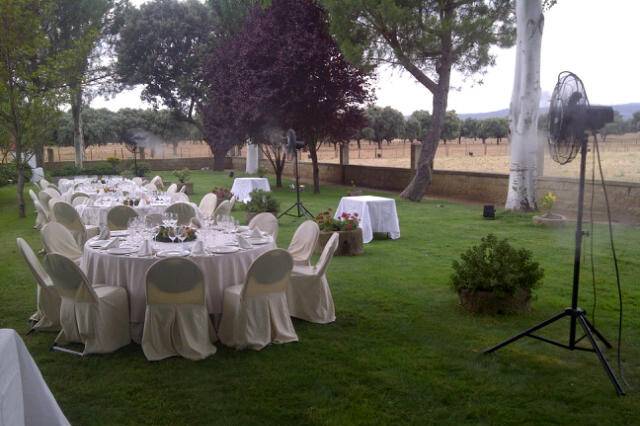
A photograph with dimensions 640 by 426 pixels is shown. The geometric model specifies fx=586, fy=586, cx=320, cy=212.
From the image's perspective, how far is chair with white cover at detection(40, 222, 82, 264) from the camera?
601 cm

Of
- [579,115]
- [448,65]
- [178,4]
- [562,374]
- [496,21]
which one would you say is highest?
[178,4]

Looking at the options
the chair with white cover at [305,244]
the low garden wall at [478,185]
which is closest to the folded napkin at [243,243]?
the chair with white cover at [305,244]

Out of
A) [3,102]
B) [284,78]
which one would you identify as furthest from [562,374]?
[284,78]

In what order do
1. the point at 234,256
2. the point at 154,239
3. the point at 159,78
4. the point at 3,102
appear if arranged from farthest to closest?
the point at 159,78 < the point at 3,102 < the point at 154,239 < the point at 234,256

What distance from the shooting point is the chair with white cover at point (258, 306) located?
468 centimetres

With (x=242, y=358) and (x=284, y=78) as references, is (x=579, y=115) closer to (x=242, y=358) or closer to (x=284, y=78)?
(x=242, y=358)

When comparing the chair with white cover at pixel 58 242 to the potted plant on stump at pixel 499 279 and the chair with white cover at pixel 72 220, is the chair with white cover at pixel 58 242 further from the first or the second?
the potted plant on stump at pixel 499 279

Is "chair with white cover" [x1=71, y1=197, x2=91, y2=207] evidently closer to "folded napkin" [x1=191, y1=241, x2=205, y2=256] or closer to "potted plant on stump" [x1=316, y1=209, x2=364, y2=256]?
"potted plant on stump" [x1=316, y1=209, x2=364, y2=256]

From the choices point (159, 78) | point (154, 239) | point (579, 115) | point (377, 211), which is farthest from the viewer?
point (159, 78)

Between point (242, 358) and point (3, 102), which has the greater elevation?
point (3, 102)

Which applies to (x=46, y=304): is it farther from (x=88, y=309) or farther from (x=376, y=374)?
(x=376, y=374)

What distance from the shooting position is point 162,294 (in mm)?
4488

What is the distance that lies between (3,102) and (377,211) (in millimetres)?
8863

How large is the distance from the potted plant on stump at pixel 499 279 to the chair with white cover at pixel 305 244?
1545 millimetres
